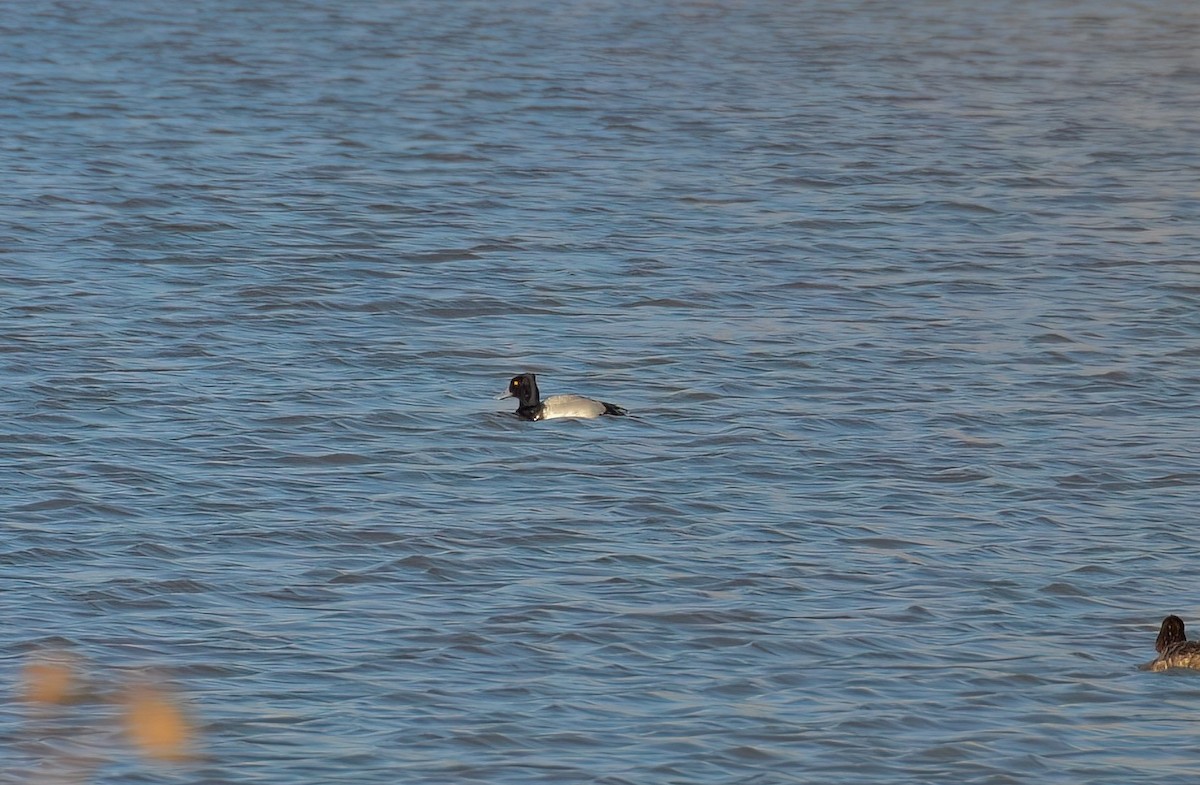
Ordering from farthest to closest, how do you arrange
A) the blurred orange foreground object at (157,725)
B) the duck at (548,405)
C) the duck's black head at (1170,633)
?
1. the duck at (548,405)
2. the duck's black head at (1170,633)
3. the blurred orange foreground object at (157,725)

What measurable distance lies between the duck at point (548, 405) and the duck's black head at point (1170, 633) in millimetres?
6318

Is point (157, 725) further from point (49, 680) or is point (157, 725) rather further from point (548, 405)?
point (548, 405)

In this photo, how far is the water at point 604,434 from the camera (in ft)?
37.7

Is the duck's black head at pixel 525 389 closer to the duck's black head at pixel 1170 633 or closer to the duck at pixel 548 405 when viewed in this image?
the duck at pixel 548 405

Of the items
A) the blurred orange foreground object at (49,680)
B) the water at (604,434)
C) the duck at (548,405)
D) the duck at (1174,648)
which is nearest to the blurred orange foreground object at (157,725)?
the water at (604,434)

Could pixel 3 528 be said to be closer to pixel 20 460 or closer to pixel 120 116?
pixel 20 460

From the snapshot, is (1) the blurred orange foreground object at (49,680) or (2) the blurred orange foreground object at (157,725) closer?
(2) the blurred orange foreground object at (157,725)

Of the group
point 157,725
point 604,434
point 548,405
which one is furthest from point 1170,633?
point 548,405

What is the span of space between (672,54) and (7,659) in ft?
103

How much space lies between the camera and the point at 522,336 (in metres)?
20.7

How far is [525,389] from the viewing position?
17609 millimetres

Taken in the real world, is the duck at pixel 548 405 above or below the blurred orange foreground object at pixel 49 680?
below

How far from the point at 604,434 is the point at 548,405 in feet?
1.68

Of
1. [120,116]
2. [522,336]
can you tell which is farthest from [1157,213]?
[120,116]
